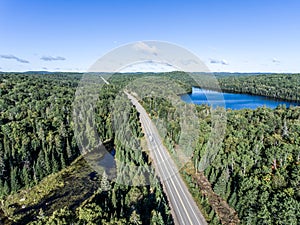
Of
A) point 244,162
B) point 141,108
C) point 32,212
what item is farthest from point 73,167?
point 244,162

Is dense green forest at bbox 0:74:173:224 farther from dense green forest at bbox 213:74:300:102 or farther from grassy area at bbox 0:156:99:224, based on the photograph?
dense green forest at bbox 213:74:300:102

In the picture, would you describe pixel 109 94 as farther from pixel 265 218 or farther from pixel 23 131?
pixel 265 218

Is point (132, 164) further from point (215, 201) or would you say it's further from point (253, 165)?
point (253, 165)

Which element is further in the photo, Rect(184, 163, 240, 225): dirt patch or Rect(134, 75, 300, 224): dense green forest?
Rect(184, 163, 240, 225): dirt patch

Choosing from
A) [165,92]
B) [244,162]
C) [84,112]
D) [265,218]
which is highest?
[165,92]

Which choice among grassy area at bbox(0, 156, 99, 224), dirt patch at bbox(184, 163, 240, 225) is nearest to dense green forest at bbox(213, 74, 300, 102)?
dirt patch at bbox(184, 163, 240, 225)

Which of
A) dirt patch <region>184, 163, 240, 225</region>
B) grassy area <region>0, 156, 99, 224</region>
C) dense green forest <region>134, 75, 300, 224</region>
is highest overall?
dense green forest <region>134, 75, 300, 224</region>

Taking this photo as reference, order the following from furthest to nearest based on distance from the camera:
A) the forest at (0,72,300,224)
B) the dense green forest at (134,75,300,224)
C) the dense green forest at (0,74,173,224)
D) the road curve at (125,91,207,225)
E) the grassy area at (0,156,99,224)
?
the grassy area at (0,156,99,224) < the road curve at (125,91,207,225) < the forest at (0,72,300,224) < the dense green forest at (134,75,300,224) < the dense green forest at (0,74,173,224)
